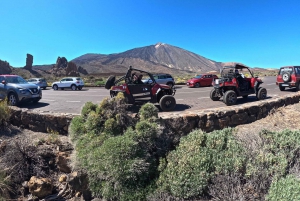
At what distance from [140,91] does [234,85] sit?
463 cm

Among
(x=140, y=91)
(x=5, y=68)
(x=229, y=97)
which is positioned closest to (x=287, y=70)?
(x=229, y=97)

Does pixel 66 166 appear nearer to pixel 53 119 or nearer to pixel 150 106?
pixel 53 119

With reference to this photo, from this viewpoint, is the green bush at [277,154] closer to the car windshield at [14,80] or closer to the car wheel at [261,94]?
the car wheel at [261,94]

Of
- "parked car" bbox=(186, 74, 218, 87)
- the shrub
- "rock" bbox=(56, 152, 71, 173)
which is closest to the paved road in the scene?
the shrub

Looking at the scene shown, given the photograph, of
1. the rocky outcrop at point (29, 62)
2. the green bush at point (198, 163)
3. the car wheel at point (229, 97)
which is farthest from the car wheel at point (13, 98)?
the rocky outcrop at point (29, 62)

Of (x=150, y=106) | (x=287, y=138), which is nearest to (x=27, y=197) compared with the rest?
(x=150, y=106)

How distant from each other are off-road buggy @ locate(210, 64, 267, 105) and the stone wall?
1.54 meters

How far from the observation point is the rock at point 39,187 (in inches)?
202

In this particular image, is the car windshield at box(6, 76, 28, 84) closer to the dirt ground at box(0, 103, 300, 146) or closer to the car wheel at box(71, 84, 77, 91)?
the dirt ground at box(0, 103, 300, 146)

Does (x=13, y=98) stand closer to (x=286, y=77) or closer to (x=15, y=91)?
(x=15, y=91)

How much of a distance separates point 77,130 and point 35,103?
783 centimetres

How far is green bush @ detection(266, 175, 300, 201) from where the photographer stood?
2.71m

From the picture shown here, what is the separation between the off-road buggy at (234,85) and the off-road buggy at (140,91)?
289cm

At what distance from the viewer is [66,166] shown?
5.80m
